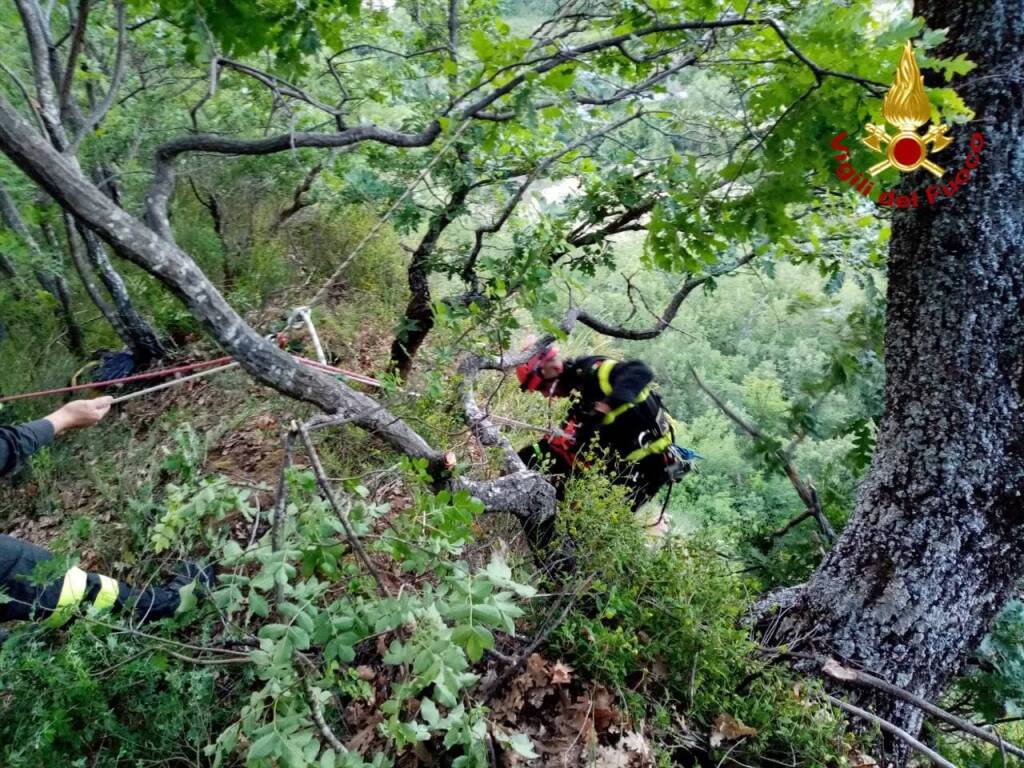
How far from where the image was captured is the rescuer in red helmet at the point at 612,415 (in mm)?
4008

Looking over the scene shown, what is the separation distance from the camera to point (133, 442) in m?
4.14

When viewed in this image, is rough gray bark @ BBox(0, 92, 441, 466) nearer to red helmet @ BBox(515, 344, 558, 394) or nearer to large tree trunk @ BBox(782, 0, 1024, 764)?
red helmet @ BBox(515, 344, 558, 394)

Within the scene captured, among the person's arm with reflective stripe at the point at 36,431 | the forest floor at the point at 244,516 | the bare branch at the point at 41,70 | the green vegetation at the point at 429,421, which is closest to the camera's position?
the green vegetation at the point at 429,421

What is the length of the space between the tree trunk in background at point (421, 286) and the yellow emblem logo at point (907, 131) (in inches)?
98.0

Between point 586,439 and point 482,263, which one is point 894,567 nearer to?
point 586,439

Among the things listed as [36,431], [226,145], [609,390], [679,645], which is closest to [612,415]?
[609,390]

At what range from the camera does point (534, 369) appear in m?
4.26

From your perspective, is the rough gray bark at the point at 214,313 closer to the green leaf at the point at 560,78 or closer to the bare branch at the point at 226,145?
the bare branch at the point at 226,145

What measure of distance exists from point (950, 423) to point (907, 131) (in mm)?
1133

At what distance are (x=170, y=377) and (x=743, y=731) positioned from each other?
177 inches

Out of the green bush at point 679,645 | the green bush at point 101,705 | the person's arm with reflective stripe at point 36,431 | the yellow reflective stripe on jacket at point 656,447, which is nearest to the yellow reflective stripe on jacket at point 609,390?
the yellow reflective stripe on jacket at point 656,447

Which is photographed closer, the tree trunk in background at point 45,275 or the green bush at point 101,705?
the green bush at point 101,705

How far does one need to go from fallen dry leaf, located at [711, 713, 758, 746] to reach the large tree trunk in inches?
26.2

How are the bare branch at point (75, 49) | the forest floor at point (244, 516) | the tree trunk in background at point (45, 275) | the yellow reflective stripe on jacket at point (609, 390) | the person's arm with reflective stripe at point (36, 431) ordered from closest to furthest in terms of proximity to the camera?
1. the forest floor at point (244, 516)
2. the person's arm with reflective stripe at point (36, 431)
3. the bare branch at point (75, 49)
4. the yellow reflective stripe on jacket at point (609, 390)
5. the tree trunk in background at point (45, 275)
